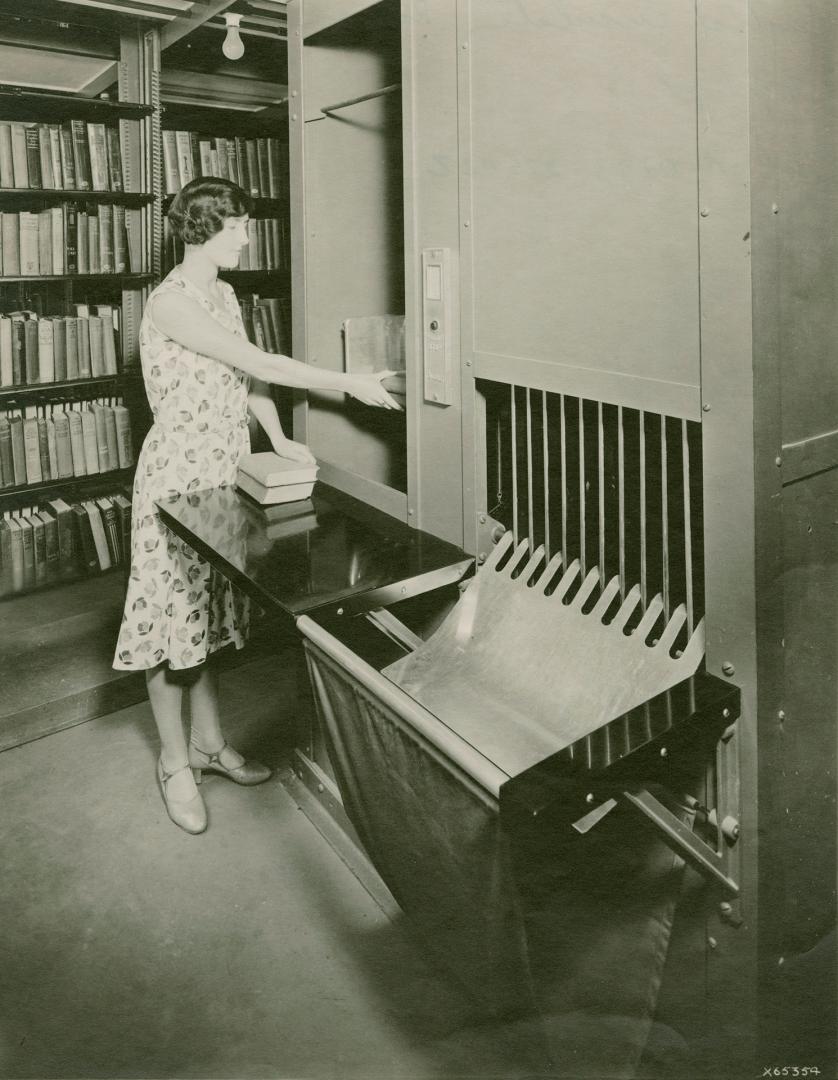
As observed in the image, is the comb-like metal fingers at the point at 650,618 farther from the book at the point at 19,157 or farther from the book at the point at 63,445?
the book at the point at 19,157

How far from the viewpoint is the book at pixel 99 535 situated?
4074 millimetres

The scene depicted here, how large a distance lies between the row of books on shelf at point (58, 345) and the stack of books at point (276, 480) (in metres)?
2.05

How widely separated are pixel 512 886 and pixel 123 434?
343cm

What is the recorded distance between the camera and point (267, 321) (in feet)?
14.3

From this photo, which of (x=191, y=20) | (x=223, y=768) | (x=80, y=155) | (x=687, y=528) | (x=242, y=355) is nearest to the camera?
(x=687, y=528)

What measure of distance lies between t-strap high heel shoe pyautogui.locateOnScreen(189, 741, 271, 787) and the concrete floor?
3cm

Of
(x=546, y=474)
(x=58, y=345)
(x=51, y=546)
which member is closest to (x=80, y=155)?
(x=58, y=345)

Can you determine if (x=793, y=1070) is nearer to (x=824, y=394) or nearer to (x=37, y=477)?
(x=824, y=394)

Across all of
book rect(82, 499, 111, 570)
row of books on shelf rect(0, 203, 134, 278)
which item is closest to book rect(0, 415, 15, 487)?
book rect(82, 499, 111, 570)

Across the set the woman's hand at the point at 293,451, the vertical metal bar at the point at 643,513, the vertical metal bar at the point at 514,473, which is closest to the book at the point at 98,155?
the woman's hand at the point at 293,451

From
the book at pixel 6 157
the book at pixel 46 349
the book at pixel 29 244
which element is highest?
the book at pixel 6 157

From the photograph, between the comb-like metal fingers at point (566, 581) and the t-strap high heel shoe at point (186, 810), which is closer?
the comb-like metal fingers at point (566, 581)

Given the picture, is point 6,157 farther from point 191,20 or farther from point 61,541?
point 61,541

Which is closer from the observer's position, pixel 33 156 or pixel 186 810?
pixel 186 810
